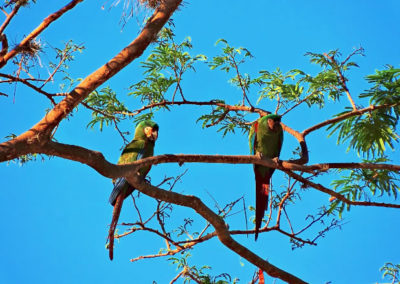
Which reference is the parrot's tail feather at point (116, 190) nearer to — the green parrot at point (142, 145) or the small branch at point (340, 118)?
the green parrot at point (142, 145)

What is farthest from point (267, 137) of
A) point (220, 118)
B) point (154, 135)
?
point (154, 135)

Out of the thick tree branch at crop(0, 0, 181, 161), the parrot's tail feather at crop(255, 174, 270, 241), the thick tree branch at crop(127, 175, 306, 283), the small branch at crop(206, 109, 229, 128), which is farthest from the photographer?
the small branch at crop(206, 109, 229, 128)

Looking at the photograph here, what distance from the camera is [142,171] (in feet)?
10.9

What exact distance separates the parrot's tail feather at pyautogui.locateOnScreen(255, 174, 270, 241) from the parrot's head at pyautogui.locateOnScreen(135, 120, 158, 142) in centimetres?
86

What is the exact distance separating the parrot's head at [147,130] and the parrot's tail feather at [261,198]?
0.86 metres

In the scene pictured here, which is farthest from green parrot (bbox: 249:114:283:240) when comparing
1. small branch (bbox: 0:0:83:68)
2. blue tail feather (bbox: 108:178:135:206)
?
small branch (bbox: 0:0:83:68)

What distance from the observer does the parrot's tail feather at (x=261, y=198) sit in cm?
325

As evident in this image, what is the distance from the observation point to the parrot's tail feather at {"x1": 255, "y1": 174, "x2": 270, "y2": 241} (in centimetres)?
325

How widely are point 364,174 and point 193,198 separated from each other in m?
1.82

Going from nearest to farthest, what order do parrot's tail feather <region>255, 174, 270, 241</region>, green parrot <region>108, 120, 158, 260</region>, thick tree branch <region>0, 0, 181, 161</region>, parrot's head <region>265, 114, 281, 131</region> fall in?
thick tree branch <region>0, 0, 181, 161</region>
parrot's tail feather <region>255, 174, 270, 241</region>
green parrot <region>108, 120, 158, 260</region>
parrot's head <region>265, 114, 281, 131</region>

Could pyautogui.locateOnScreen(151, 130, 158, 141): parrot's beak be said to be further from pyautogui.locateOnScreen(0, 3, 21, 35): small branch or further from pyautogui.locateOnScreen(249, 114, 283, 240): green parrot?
pyautogui.locateOnScreen(0, 3, 21, 35): small branch

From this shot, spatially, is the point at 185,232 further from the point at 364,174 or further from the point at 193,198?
the point at 364,174

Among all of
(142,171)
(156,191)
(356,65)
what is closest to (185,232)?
(142,171)

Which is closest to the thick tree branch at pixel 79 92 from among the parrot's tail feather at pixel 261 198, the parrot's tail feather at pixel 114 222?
the parrot's tail feather at pixel 114 222
